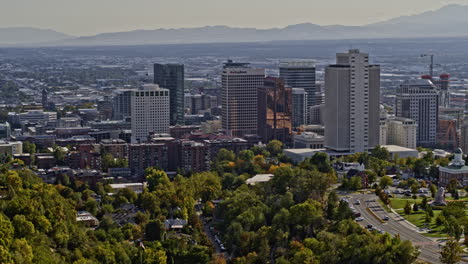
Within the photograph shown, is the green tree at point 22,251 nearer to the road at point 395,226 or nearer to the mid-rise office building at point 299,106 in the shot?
the road at point 395,226

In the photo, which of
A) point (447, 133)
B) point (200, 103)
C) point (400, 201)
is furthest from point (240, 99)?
point (400, 201)

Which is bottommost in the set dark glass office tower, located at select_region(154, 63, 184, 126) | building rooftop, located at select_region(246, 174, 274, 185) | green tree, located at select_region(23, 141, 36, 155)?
green tree, located at select_region(23, 141, 36, 155)

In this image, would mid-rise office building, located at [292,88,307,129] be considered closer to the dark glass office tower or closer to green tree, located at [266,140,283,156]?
the dark glass office tower

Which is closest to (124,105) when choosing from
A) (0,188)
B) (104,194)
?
(104,194)

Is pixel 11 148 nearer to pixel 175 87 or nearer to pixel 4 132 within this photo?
pixel 4 132

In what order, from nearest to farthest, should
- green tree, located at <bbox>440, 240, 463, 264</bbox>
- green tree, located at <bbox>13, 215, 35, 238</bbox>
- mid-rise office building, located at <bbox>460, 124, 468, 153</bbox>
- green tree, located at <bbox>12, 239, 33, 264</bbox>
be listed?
green tree, located at <bbox>12, 239, 33, 264</bbox> < green tree, located at <bbox>440, 240, 463, 264</bbox> < green tree, located at <bbox>13, 215, 35, 238</bbox> < mid-rise office building, located at <bbox>460, 124, 468, 153</bbox>

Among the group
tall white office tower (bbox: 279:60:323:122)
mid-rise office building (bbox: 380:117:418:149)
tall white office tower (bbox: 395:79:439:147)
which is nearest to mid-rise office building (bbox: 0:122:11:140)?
tall white office tower (bbox: 279:60:323:122)

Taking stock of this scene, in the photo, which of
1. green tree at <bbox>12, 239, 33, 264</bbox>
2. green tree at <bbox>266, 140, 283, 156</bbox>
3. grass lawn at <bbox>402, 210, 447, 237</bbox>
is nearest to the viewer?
green tree at <bbox>12, 239, 33, 264</bbox>

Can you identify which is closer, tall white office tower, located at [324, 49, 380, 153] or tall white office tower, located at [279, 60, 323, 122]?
tall white office tower, located at [324, 49, 380, 153]
